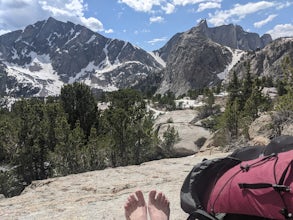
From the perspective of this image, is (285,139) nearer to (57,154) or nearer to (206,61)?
(57,154)

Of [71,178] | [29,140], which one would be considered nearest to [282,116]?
[71,178]

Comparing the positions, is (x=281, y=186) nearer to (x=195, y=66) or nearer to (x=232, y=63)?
(x=195, y=66)

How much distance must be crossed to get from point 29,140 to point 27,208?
2063 centimetres

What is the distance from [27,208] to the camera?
235 inches

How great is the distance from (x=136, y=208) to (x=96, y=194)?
8.37 feet

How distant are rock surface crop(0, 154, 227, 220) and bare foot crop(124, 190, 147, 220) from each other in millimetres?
670

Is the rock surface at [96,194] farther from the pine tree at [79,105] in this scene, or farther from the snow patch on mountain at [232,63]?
the snow patch on mountain at [232,63]

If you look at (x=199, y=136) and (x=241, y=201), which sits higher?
(x=241, y=201)

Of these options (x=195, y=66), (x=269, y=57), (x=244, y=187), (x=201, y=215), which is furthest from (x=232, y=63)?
(x=244, y=187)

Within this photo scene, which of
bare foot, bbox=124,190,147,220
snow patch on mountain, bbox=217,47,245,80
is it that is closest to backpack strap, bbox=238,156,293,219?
bare foot, bbox=124,190,147,220

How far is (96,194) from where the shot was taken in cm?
660

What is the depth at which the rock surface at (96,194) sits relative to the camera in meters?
5.37

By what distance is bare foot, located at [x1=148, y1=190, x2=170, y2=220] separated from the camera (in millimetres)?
3988

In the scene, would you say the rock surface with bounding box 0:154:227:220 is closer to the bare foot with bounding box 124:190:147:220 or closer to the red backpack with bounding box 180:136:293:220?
the bare foot with bounding box 124:190:147:220
